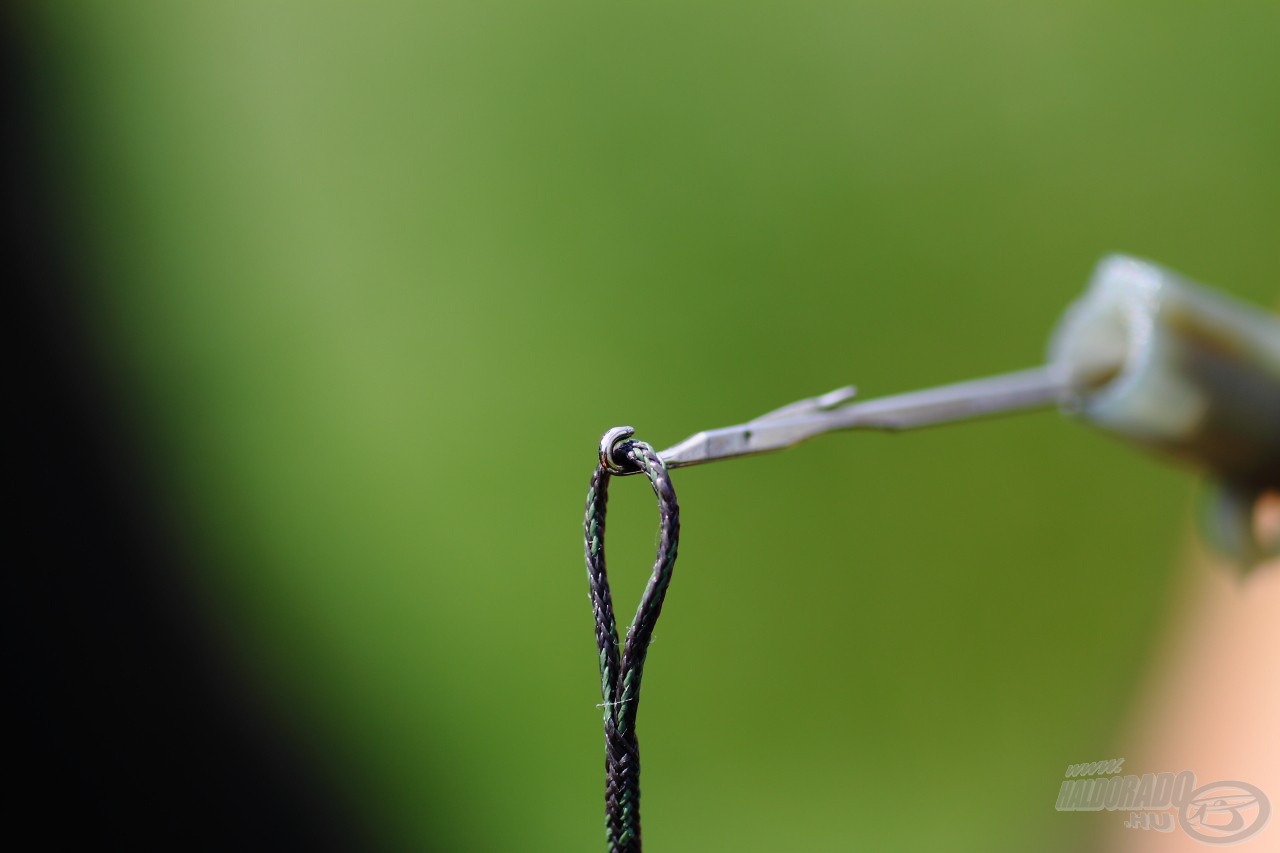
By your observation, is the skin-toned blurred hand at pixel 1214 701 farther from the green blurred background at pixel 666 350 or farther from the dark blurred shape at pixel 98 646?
the dark blurred shape at pixel 98 646

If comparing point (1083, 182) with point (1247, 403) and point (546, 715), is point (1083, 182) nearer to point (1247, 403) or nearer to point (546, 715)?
point (1247, 403)

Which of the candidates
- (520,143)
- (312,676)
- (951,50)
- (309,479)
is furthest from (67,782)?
(951,50)

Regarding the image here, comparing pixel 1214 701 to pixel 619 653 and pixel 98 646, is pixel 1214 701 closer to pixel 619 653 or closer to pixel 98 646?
pixel 619 653

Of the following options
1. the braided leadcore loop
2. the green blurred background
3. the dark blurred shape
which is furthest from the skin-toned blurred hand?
the dark blurred shape

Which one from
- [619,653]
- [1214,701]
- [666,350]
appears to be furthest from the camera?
→ [666,350]

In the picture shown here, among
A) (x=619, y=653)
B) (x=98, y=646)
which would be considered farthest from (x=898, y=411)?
(x=98, y=646)

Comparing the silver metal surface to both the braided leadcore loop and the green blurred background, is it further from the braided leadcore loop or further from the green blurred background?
the green blurred background
